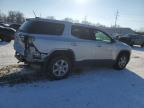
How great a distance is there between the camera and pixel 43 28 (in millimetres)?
6582

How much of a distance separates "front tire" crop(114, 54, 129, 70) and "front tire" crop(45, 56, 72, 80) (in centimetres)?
279

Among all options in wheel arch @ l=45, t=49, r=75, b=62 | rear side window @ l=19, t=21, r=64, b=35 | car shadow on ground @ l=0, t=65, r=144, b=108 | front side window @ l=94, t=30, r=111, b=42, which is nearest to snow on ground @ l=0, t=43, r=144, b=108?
car shadow on ground @ l=0, t=65, r=144, b=108

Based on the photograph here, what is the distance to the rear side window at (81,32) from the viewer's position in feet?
23.6

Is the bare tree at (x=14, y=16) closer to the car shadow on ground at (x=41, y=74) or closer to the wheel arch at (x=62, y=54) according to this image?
the car shadow on ground at (x=41, y=74)

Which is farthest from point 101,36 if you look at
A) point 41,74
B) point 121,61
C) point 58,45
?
point 41,74

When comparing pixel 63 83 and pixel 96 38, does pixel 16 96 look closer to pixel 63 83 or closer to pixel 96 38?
pixel 63 83

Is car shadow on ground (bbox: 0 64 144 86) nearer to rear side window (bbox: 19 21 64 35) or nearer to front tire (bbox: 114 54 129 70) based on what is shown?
front tire (bbox: 114 54 129 70)

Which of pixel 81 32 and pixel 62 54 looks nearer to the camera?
pixel 62 54

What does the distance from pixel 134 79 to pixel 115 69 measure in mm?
1491

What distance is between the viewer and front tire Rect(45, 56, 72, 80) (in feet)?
21.7

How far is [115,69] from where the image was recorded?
30.1ft

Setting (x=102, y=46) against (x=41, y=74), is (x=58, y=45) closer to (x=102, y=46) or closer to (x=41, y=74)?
(x=41, y=74)

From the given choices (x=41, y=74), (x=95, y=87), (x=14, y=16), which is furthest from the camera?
(x=14, y=16)

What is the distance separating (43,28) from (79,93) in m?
2.26
